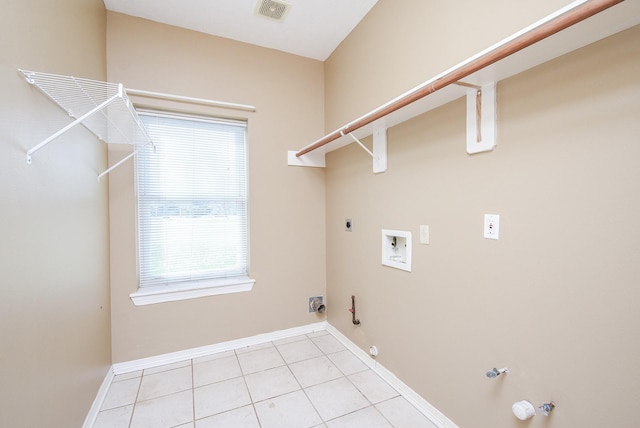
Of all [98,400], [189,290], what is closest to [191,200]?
[189,290]

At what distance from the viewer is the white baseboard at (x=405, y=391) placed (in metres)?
1.51

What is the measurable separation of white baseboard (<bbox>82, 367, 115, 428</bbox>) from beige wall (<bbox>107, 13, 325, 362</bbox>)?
144mm

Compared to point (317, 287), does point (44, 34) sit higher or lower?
higher

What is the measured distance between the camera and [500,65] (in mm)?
1057

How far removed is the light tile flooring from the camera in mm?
1582

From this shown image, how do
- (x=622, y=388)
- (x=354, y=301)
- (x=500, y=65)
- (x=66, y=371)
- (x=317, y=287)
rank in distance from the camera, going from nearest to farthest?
(x=622, y=388), (x=500, y=65), (x=66, y=371), (x=354, y=301), (x=317, y=287)

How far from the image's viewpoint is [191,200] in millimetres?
2348

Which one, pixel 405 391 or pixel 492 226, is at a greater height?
pixel 492 226

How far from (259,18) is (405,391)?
9.52 feet

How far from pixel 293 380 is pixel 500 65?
219cm

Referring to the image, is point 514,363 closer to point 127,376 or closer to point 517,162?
point 517,162

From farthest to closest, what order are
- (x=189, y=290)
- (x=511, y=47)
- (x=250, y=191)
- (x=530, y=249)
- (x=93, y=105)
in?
(x=250, y=191)
(x=189, y=290)
(x=93, y=105)
(x=530, y=249)
(x=511, y=47)

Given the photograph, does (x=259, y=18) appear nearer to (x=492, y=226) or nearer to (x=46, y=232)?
(x=46, y=232)

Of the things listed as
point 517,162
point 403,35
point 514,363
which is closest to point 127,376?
point 514,363
